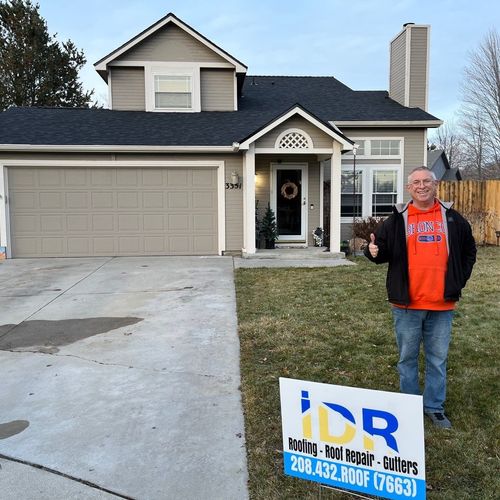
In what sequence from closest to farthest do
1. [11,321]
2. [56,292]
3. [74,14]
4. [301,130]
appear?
[11,321] < [56,292] < [301,130] < [74,14]

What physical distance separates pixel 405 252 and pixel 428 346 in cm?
69

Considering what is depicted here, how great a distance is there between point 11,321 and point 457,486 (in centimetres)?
536

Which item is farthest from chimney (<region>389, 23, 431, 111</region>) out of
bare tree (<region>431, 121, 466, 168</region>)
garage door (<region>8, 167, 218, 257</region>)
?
bare tree (<region>431, 121, 466, 168</region>)

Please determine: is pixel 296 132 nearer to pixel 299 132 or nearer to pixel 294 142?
pixel 299 132

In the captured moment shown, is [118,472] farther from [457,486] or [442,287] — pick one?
[442,287]

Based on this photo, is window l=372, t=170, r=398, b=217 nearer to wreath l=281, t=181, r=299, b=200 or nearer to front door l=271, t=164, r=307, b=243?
front door l=271, t=164, r=307, b=243

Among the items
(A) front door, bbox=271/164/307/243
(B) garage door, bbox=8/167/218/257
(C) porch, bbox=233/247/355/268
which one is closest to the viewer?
(C) porch, bbox=233/247/355/268

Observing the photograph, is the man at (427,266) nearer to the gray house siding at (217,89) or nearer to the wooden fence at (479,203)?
the gray house siding at (217,89)

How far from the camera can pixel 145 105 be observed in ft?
43.0

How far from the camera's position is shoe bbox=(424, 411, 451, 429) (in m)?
3.08

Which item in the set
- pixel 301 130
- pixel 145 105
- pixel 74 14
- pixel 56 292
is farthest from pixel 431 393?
pixel 74 14

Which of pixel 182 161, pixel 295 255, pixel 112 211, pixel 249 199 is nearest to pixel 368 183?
pixel 295 255

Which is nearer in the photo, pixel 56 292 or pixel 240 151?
pixel 56 292

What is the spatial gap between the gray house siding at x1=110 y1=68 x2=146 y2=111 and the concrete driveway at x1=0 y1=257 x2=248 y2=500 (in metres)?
7.53
